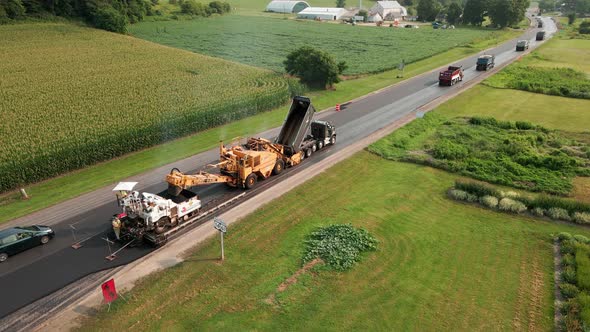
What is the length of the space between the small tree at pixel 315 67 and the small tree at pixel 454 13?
98646 mm

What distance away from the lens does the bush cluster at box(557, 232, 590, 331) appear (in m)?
15.5

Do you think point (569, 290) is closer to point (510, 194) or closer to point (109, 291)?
point (510, 194)

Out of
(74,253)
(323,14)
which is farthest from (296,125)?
(323,14)

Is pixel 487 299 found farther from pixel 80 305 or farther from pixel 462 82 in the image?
pixel 462 82

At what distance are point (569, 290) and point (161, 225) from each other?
1961cm

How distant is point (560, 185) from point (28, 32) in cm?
8789

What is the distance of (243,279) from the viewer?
18266 millimetres

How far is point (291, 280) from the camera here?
18125 mm

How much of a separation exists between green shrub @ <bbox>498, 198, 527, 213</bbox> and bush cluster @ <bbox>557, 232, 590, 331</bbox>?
293cm

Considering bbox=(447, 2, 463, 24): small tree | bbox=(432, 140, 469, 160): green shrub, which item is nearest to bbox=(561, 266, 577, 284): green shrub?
bbox=(432, 140, 469, 160): green shrub

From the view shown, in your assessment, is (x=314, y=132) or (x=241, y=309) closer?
(x=241, y=309)

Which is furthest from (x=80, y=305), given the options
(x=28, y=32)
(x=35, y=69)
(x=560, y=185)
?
(x=28, y=32)

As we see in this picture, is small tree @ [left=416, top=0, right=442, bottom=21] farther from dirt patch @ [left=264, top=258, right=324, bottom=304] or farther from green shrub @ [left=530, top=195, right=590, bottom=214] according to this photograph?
dirt patch @ [left=264, top=258, right=324, bottom=304]

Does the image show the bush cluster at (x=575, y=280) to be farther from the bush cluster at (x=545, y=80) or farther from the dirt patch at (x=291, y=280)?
the bush cluster at (x=545, y=80)
